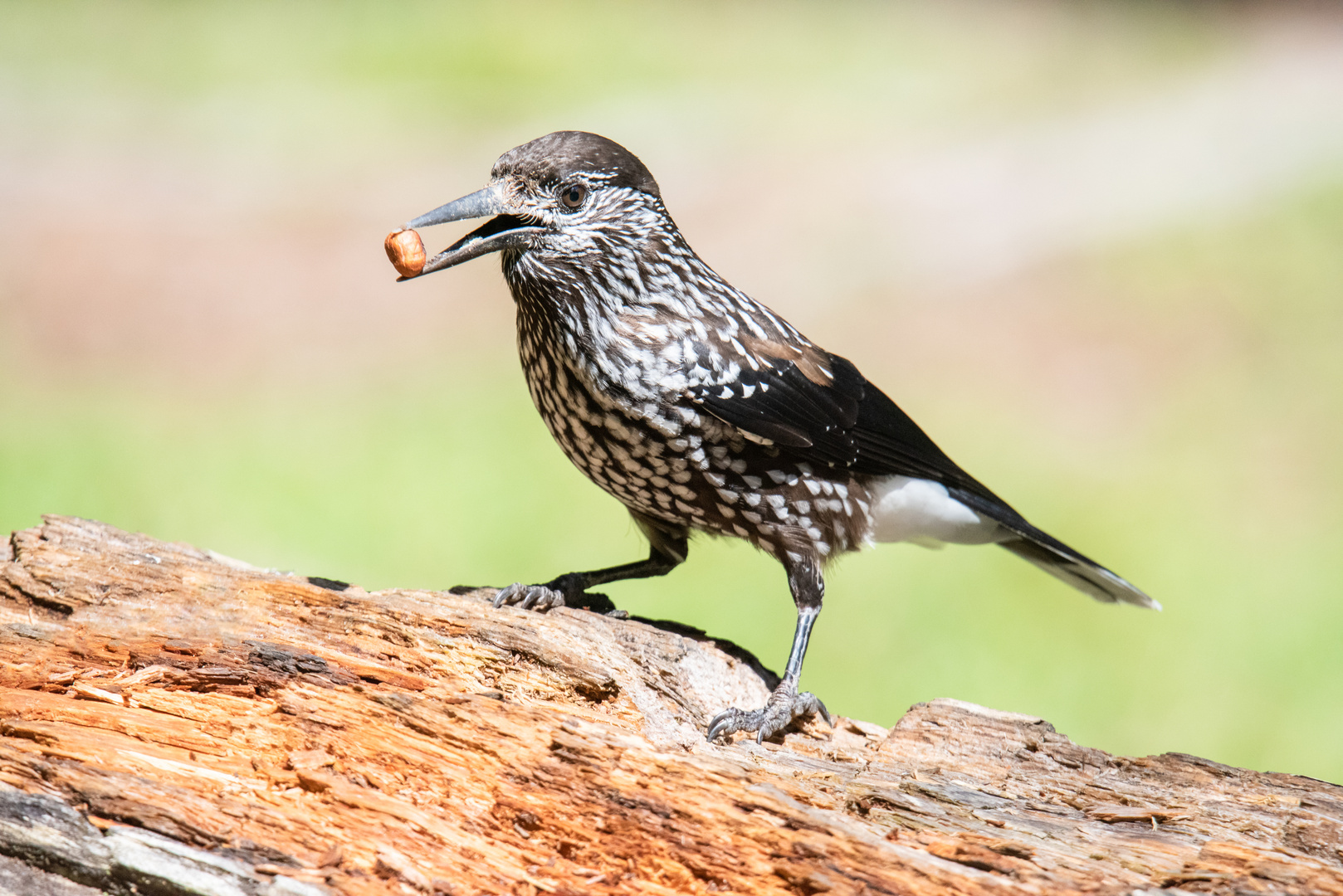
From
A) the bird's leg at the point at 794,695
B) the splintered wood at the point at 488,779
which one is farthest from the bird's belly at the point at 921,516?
the splintered wood at the point at 488,779

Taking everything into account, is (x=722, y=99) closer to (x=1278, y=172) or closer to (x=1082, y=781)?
(x=1278, y=172)

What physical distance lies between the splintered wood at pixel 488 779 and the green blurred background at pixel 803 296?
1553mm

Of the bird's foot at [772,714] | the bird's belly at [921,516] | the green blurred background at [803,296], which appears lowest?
the bird's foot at [772,714]

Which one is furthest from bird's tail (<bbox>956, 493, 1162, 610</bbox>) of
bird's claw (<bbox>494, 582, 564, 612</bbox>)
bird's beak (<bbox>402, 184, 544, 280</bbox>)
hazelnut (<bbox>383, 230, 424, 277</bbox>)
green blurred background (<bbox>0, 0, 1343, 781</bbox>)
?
hazelnut (<bbox>383, 230, 424, 277</bbox>)

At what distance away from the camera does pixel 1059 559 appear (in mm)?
4883

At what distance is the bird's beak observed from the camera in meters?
3.65

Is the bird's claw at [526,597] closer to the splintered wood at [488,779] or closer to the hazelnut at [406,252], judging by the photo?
the splintered wood at [488,779]

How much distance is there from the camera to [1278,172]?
10.8m

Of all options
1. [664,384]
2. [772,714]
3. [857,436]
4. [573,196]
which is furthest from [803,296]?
[772,714]

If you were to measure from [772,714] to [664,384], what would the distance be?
115 centimetres

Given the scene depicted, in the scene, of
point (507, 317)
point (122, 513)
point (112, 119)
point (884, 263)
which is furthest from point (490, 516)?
point (112, 119)

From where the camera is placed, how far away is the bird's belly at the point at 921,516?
14.8 ft

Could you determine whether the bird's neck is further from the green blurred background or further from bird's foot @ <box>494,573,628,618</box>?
the green blurred background

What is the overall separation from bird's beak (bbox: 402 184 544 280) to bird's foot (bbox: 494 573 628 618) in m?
1.16
